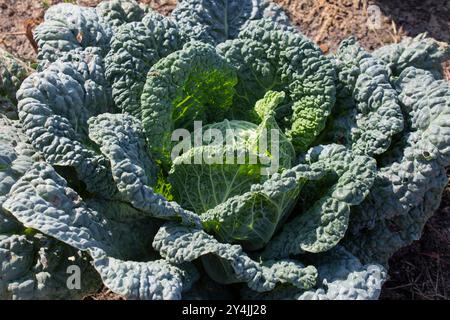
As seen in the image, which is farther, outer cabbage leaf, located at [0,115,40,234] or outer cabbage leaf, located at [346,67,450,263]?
outer cabbage leaf, located at [346,67,450,263]

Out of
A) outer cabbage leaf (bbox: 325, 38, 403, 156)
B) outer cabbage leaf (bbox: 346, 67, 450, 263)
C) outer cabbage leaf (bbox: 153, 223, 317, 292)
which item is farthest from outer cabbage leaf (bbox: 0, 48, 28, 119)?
outer cabbage leaf (bbox: 346, 67, 450, 263)

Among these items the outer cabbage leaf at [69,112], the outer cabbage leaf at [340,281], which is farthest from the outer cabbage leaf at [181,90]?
Answer: the outer cabbage leaf at [340,281]

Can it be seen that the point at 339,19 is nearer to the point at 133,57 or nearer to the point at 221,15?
the point at 221,15

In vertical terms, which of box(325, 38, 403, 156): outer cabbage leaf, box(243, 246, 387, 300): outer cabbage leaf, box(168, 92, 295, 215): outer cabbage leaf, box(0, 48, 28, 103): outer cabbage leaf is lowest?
box(243, 246, 387, 300): outer cabbage leaf

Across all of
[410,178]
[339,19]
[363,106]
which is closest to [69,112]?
[363,106]

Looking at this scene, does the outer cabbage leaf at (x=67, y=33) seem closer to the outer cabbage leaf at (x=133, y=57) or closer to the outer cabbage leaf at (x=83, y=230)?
the outer cabbage leaf at (x=133, y=57)

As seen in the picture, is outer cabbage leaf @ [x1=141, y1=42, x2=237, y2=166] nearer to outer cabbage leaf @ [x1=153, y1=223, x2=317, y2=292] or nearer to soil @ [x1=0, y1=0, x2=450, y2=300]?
outer cabbage leaf @ [x1=153, y1=223, x2=317, y2=292]
